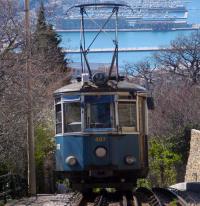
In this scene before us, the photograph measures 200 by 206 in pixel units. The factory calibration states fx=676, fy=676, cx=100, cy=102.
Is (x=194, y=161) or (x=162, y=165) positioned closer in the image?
(x=194, y=161)

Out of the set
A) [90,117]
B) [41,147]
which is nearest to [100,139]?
[90,117]

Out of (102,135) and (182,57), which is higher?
(182,57)

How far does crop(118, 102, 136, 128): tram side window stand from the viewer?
16891mm

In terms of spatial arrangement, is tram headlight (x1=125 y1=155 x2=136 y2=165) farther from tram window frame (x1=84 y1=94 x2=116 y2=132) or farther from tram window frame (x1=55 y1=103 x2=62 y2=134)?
tram window frame (x1=55 y1=103 x2=62 y2=134)

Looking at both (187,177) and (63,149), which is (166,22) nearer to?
(187,177)

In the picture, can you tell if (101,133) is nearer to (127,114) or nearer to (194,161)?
(127,114)

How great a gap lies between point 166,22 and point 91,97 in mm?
53921

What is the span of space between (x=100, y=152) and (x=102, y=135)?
16.9 inches

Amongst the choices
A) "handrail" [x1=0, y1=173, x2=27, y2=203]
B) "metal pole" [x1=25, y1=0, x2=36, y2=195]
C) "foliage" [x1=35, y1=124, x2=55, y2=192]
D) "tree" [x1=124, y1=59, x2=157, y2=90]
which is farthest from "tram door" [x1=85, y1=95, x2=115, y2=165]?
"tree" [x1=124, y1=59, x2=157, y2=90]

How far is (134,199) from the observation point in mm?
15500

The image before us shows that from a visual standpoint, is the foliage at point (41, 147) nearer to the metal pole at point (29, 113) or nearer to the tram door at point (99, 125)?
the metal pole at point (29, 113)

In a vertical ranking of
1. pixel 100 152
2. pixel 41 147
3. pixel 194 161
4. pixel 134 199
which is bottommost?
pixel 194 161

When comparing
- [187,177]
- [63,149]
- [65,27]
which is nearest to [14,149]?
[63,149]

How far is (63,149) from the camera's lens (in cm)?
1717
